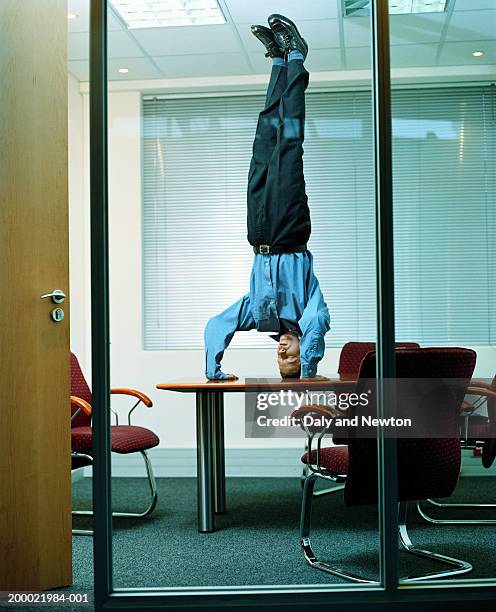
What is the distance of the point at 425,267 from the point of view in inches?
117

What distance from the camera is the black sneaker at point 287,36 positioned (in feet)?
10.4

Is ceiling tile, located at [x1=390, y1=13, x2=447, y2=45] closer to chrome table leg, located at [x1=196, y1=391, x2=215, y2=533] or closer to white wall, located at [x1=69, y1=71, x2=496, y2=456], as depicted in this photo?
white wall, located at [x1=69, y1=71, x2=496, y2=456]

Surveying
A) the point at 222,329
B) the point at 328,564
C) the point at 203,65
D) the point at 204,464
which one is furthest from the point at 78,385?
the point at 203,65

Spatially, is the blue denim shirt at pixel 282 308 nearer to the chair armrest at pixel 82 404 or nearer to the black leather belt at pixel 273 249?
the black leather belt at pixel 273 249

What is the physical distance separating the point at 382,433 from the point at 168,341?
972 millimetres

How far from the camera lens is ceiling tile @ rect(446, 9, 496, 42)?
3.05 m

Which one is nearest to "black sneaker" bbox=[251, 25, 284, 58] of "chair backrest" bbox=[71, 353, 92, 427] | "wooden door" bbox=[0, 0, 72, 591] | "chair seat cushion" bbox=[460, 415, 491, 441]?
"wooden door" bbox=[0, 0, 72, 591]

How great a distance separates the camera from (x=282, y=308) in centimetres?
314

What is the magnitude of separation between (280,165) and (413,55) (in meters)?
0.61

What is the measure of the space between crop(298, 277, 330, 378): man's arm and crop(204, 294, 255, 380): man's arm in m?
0.20

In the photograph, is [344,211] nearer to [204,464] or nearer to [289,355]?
[289,355]

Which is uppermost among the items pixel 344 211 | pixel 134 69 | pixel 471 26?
pixel 471 26

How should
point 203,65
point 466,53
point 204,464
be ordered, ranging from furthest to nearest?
point 204,464 < point 203,65 < point 466,53

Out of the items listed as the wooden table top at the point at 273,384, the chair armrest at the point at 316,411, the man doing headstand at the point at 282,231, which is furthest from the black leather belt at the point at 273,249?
the chair armrest at the point at 316,411
